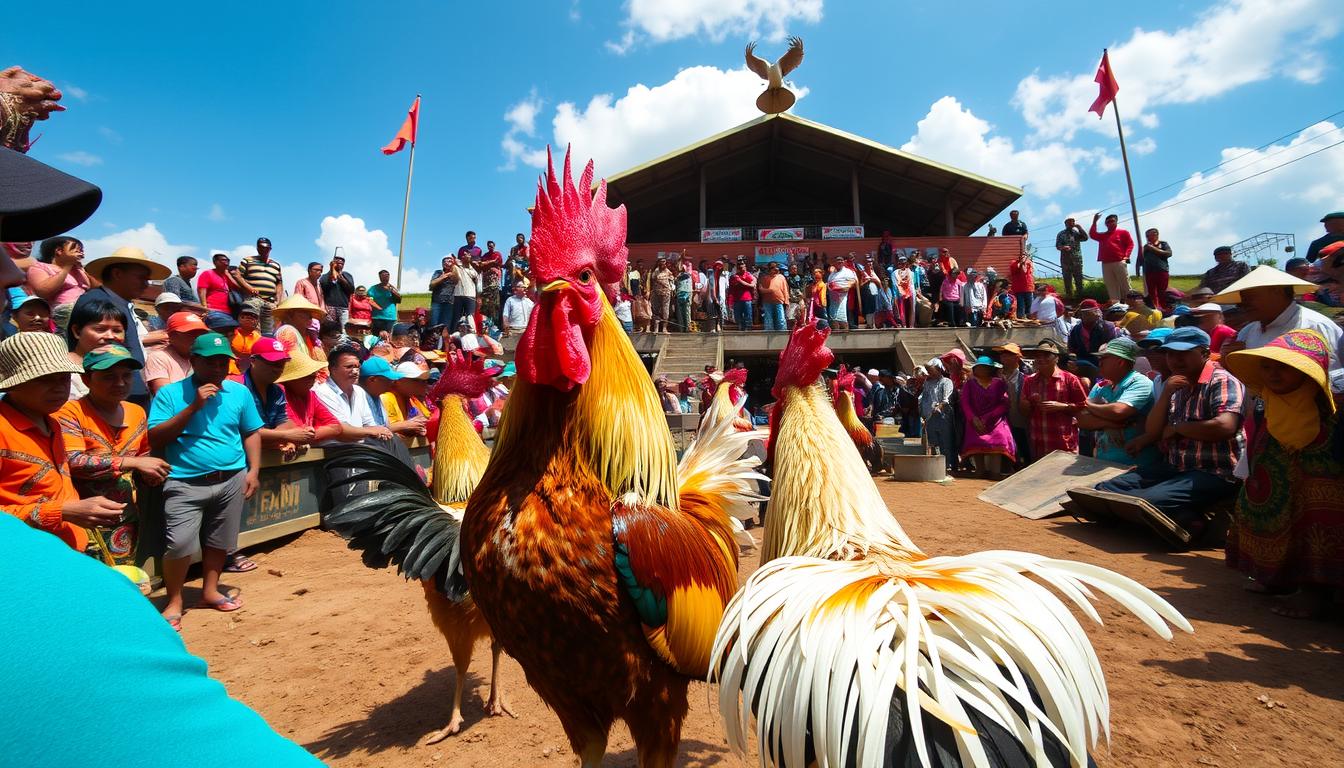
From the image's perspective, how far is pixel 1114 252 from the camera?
13867 mm

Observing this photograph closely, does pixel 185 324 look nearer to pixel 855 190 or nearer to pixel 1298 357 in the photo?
pixel 1298 357

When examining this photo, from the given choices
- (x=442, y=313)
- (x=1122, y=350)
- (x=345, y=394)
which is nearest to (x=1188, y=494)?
(x=1122, y=350)

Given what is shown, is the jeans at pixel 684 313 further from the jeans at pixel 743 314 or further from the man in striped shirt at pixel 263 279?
the man in striped shirt at pixel 263 279

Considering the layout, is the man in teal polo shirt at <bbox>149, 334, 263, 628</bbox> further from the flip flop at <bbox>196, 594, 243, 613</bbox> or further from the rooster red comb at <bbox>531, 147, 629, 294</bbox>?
the rooster red comb at <bbox>531, 147, 629, 294</bbox>

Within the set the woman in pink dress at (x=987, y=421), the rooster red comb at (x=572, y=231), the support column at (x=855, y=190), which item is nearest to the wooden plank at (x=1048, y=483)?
the woman in pink dress at (x=987, y=421)

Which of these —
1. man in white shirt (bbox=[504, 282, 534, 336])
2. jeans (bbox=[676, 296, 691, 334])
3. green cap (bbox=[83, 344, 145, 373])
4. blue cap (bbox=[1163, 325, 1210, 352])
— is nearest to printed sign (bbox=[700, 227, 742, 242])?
jeans (bbox=[676, 296, 691, 334])

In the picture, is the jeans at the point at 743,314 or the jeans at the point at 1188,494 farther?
the jeans at the point at 743,314

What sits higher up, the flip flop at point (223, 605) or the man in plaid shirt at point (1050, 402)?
the man in plaid shirt at point (1050, 402)

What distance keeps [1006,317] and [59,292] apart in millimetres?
18740

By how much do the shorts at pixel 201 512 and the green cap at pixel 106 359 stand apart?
109 centimetres

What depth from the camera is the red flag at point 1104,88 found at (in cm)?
1892

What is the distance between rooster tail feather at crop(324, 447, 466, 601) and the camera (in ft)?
8.41

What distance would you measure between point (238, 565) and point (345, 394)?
1.74m

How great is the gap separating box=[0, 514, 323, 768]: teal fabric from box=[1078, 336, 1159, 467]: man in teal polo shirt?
699 centimetres
